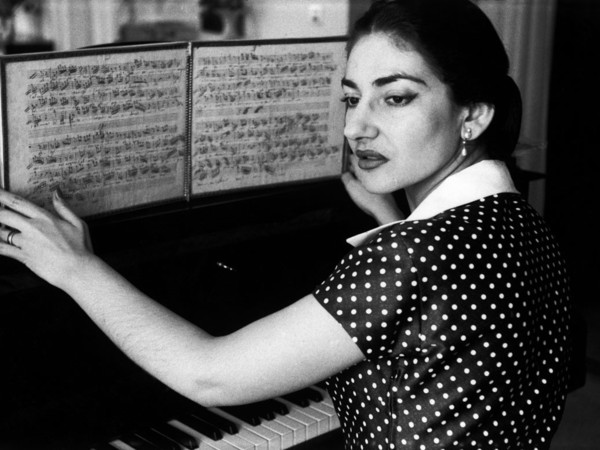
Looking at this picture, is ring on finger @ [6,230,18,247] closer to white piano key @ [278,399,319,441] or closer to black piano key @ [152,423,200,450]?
black piano key @ [152,423,200,450]

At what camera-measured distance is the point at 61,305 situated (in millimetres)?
1696

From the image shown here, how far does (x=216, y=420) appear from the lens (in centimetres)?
187

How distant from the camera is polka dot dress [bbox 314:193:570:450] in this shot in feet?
4.33

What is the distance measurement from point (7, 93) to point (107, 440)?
739mm

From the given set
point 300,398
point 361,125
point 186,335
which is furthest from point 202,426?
point 361,125

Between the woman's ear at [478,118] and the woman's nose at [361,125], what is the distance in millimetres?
173

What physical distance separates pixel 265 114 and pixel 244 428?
2.39 ft

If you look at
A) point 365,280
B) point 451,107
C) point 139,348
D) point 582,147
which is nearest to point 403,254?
point 365,280

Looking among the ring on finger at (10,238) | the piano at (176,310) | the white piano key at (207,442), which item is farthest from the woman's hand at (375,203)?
the ring on finger at (10,238)

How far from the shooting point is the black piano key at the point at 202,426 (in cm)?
182

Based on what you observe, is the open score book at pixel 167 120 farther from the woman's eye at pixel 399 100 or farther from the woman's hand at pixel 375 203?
the woman's eye at pixel 399 100

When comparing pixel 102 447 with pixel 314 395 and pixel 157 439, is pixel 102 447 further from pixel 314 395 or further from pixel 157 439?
pixel 314 395

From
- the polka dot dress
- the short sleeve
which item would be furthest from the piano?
the short sleeve

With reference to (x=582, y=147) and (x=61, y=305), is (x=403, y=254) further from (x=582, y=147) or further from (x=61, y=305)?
(x=582, y=147)
